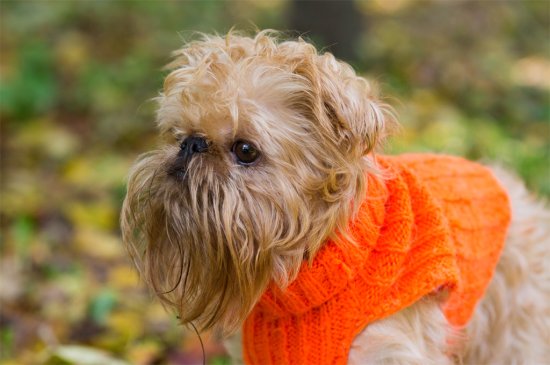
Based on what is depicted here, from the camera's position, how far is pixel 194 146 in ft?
8.18

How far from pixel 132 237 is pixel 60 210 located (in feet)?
7.99

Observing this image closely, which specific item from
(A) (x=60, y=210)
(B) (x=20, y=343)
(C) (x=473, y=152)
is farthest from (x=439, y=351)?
(A) (x=60, y=210)

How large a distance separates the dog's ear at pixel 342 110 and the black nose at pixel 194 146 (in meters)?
0.36

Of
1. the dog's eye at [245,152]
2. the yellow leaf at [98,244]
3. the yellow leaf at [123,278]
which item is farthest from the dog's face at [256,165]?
the yellow leaf at [98,244]

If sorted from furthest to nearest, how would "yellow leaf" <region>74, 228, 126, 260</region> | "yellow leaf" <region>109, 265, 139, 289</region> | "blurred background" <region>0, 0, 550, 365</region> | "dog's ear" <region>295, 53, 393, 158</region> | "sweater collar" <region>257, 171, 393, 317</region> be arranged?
1. "yellow leaf" <region>74, 228, 126, 260</region>
2. "yellow leaf" <region>109, 265, 139, 289</region>
3. "blurred background" <region>0, 0, 550, 365</region>
4. "sweater collar" <region>257, 171, 393, 317</region>
5. "dog's ear" <region>295, 53, 393, 158</region>

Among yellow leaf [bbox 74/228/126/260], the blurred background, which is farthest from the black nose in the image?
yellow leaf [bbox 74/228/126/260]

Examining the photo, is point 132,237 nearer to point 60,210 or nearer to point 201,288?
point 201,288

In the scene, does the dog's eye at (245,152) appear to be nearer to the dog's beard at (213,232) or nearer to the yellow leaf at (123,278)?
the dog's beard at (213,232)

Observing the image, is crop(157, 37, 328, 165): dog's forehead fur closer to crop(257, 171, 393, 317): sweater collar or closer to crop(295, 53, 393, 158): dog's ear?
crop(295, 53, 393, 158): dog's ear

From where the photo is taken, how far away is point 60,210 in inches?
199

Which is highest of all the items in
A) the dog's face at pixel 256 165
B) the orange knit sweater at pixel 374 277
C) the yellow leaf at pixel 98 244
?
the dog's face at pixel 256 165

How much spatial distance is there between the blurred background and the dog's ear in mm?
797

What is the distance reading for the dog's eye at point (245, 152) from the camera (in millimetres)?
2457

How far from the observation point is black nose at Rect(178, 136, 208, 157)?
249cm
